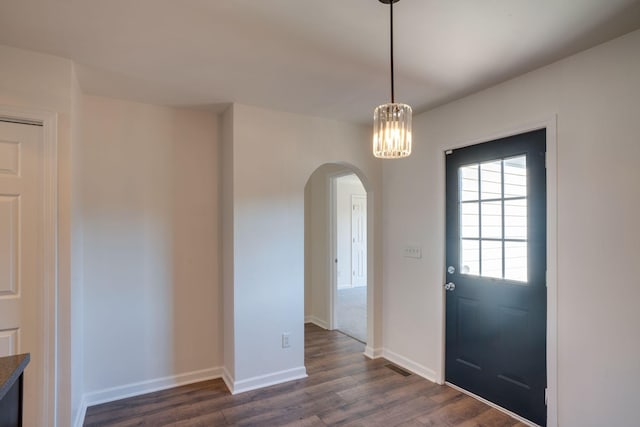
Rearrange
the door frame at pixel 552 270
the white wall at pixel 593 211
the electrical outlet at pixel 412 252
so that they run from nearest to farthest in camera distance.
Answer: the white wall at pixel 593 211 → the door frame at pixel 552 270 → the electrical outlet at pixel 412 252

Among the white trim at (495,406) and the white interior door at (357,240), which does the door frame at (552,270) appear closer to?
the white trim at (495,406)

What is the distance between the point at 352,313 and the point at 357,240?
252 cm

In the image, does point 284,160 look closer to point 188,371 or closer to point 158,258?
point 158,258

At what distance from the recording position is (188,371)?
3072 millimetres

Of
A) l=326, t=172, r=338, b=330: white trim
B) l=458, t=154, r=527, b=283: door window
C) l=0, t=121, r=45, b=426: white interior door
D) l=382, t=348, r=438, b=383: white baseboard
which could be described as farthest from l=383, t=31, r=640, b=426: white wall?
l=0, t=121, r=45, b=426: white interior door

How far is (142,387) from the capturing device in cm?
289

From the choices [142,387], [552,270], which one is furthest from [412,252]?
[142,387]

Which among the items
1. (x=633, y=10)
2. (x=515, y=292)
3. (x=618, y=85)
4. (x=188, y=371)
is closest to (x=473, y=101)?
(x=618, y=85)

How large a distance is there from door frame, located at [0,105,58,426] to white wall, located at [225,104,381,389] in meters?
1.22

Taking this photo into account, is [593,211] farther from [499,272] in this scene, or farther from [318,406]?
[318,406]

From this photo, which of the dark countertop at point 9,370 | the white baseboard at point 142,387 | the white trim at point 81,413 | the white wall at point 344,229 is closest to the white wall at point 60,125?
the white trim at point 81,413

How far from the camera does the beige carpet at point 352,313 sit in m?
4.58

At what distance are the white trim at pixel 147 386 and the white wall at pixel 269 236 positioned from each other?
34cm

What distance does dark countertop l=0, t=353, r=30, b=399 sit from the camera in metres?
1.10
